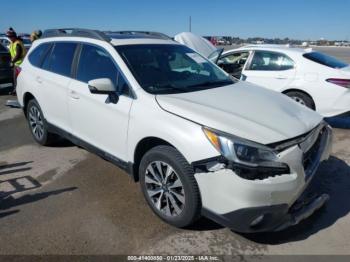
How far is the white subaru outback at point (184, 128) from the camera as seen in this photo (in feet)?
8.66

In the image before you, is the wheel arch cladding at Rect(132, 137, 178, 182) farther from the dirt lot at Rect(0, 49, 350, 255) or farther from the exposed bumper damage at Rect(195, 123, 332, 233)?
the exposed bumper damage at Rect(195, 123, 332, 233)

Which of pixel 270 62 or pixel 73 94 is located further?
pixel 270 62

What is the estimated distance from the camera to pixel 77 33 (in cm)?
445

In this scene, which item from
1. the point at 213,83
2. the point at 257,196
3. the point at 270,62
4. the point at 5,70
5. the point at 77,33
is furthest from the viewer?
the point at 5,70

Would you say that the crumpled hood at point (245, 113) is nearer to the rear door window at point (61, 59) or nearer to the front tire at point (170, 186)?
the front tire at point (170, 186)

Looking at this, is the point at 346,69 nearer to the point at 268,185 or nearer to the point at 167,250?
the point at 268,185

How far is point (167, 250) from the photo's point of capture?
292 centimetres

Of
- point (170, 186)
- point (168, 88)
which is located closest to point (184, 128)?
point (170, 186)

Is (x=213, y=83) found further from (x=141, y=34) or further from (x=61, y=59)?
(x=61, y=59)

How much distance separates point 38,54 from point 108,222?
3148mm

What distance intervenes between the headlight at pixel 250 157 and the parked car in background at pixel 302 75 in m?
4.06

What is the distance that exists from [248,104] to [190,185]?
1.06 meters

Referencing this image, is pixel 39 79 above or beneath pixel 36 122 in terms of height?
above

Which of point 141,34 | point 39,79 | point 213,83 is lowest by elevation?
point 39,79
